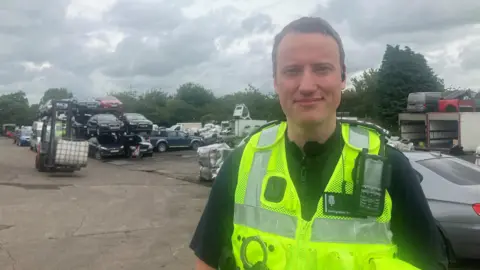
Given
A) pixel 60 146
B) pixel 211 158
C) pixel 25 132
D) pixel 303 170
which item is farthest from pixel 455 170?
pixel 25 132

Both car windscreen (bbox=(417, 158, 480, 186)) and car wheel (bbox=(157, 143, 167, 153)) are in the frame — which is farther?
car wheel (bbox=(157, 143, 167, 153))

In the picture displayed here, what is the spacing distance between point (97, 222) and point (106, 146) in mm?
19785

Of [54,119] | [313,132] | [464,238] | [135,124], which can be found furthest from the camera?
[135,124]

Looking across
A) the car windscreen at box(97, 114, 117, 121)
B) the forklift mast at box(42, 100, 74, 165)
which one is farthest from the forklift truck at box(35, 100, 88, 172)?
the car windscreen at box(97, 114, 117, 121)

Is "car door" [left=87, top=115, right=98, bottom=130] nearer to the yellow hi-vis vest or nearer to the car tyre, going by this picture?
the car tyre

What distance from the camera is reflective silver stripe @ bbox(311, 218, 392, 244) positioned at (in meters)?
1.63

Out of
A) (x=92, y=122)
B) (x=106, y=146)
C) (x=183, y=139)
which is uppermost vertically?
(x=92, y=122)

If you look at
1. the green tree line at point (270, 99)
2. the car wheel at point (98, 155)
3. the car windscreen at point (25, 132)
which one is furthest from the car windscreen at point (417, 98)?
the car windscreen at point (25, 132)

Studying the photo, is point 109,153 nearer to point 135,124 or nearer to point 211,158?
point 135,124

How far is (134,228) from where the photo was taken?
9.19 m

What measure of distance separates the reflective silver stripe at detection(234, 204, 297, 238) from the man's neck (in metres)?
0.26

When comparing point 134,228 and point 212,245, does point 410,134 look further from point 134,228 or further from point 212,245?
point 212,245

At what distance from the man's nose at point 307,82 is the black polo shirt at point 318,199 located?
20 cm

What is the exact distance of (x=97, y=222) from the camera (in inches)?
382
